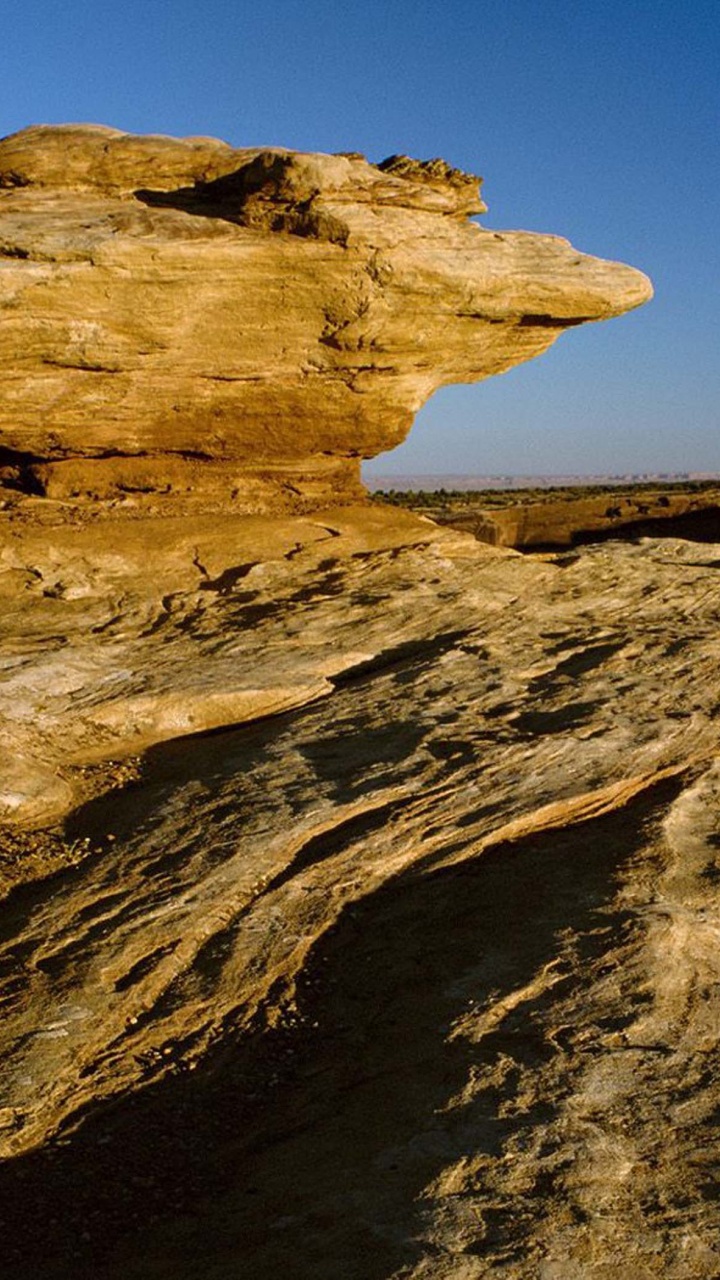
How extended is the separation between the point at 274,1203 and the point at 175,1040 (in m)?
1.72

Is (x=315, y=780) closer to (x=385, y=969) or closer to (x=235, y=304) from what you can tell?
(x=385, y=969)

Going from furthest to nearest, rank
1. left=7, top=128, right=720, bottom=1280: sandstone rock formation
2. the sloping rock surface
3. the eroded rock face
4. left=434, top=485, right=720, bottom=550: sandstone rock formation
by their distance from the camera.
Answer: left=434, top=485, right=720, bottom=550: sandstone rock formation, the eroded rock face, left=7, top=128, right=720, bottom=1280: sandstone rock formation, the sloping rock surface

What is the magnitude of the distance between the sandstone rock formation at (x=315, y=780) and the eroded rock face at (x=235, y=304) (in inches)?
1.7

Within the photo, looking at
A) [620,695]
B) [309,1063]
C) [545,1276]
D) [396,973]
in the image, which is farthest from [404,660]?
[545,1276]

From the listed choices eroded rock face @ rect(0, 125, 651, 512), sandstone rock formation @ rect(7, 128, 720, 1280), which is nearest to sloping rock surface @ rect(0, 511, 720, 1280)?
sandstone rock formation @ rect(7, 128, 720, 1280)

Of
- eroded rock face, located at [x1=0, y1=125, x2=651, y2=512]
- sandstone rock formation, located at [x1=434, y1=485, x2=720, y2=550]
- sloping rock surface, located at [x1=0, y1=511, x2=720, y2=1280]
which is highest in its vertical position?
eroded rock face, located at [x1=0, y1=125, x2=651, y2=512]

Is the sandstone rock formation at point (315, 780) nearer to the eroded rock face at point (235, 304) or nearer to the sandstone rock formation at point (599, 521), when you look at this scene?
the eroded rock face at point (235, 304)

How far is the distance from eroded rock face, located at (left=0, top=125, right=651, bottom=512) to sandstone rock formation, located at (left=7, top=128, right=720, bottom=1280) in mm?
44

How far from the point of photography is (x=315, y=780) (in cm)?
932

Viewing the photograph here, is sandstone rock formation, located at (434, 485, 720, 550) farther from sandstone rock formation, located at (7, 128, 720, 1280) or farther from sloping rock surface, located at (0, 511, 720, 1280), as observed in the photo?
sloping rock surface, located at (0, 511, 720, 1280)

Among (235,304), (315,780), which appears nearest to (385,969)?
(315,780)

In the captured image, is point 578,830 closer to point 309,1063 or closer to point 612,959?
point 612,959

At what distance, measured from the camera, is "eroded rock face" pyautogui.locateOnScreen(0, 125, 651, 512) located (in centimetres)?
1247

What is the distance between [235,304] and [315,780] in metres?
6.20
